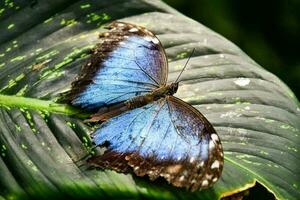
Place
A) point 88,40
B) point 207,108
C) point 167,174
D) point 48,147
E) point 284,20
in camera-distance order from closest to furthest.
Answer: point 167,174 < point 48,147 < point 207,108 < point 88,40 < point 284,20

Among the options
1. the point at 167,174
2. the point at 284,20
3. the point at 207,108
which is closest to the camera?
the point at 167,174

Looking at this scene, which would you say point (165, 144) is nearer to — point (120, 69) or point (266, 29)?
point (120, 69)

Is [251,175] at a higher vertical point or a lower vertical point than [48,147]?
lower

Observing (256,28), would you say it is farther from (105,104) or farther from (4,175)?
(4,175)

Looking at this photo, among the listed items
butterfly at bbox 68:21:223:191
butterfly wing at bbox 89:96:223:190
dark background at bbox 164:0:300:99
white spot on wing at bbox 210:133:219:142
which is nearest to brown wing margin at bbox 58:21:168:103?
butterfly at bbox 68:21:223:191

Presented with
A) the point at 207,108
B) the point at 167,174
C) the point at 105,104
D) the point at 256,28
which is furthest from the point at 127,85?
the point at 256,28

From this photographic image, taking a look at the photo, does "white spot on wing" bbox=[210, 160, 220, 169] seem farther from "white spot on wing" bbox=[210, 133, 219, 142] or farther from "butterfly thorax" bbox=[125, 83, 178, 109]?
"butterfly thorax" bbox=[125, 83, 178, 109]
